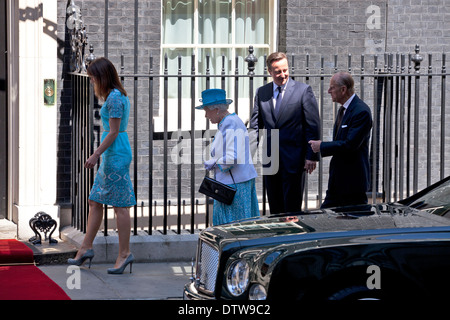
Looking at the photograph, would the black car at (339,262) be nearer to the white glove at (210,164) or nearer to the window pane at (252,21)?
the white glove at (210,164)

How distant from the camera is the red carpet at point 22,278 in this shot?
6.63 m

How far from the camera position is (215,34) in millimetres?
9859

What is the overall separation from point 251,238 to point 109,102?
287 centimetres

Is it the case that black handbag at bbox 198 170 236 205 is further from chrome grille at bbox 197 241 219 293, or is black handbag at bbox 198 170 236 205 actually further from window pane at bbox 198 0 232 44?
window pane at bbox 198 0 232 44

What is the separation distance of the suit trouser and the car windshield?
1.96 m

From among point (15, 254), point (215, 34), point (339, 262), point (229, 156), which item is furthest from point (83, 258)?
point (339, 262)

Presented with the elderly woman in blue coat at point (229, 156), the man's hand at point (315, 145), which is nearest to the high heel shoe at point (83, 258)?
the elderly woman in blue coat at point (229, 156)

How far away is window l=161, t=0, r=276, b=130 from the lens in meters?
9.70

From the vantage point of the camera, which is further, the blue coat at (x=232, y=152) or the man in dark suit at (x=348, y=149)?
the man in dark suit at (x=348, y=149)

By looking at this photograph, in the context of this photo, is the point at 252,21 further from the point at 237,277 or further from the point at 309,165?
the point at 237,277

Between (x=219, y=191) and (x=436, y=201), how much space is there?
1.94 meters

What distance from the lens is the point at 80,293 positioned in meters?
6.84

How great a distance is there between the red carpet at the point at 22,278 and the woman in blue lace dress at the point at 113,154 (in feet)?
2.43

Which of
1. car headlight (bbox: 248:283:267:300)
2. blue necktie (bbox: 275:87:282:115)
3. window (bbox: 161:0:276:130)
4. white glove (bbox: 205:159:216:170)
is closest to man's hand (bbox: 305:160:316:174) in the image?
blue necktie (bbox: 275:87:282:115)
